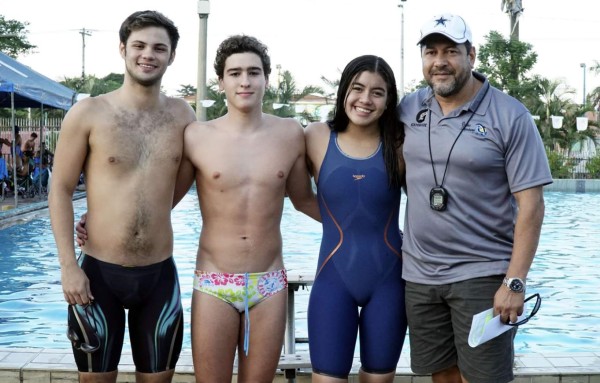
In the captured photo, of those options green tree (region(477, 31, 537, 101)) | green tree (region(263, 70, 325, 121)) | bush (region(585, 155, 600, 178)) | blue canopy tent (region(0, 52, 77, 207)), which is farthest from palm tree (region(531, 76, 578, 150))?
blue canopy tent (region(0, 52, 77, 207))

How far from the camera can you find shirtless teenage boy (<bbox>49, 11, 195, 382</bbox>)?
11.1 feet

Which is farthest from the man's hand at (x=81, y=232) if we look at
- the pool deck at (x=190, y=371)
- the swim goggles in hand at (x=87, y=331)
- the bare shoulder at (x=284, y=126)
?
the pool deck at (x=190, y=371)

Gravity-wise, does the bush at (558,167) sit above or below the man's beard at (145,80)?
below

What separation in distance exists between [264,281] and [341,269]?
0.37m

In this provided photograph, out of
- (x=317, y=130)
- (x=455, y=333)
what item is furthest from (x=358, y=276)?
(x=317, y=130)

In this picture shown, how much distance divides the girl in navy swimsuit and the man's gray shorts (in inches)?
4.7

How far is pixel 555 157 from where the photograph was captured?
24.4 metres

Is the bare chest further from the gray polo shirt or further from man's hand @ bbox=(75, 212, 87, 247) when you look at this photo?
the gray polo shirt

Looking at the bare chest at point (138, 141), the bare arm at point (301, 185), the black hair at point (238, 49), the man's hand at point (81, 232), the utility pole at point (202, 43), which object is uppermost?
the utility pole at point (202, 43)

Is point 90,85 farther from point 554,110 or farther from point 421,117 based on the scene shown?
point 421,117

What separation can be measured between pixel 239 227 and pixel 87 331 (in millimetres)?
832

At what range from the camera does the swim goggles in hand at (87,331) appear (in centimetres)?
339

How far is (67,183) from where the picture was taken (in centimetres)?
339

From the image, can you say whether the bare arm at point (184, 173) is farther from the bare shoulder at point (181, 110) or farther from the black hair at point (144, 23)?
the black hair at point (144, 23)
